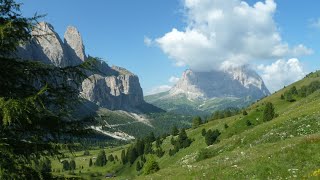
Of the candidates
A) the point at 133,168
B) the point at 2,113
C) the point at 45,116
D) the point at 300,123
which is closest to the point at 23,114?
the point at 2,113

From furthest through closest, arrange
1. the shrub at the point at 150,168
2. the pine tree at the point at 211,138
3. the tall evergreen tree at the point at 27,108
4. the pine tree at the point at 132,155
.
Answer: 1. the pine tree at the point at 132,155
2. the pine tree at the point at 211,138
3. the shrub at the point at 150,168
4. the tall evergreen tree at the point at 27,108

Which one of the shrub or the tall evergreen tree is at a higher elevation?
the tall evergreen tree

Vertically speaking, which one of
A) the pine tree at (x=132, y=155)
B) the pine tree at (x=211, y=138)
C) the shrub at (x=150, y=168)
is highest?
the pine tree at (x=211, y=138)

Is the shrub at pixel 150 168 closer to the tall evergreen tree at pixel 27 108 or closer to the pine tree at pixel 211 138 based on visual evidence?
the pine tree at pixel 211 138

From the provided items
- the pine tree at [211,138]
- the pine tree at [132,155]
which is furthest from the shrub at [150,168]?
the pine tree at [132,155]

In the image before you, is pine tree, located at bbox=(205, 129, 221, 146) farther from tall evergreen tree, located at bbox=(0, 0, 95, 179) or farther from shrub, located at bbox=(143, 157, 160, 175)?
tall evergreen tree, located at bbox=(0, 0, 95, 179)

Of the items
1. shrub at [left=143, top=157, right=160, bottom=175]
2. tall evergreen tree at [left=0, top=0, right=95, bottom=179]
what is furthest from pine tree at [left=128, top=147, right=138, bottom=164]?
tall evergreen tree at [left=0, top=0, right=95, bottom=179]

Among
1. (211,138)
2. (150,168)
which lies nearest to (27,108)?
(150,168)

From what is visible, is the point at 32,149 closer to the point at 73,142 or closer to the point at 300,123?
the point at 73,142

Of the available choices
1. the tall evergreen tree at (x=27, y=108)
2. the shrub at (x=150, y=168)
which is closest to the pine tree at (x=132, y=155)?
the shrub at (x=150, y=168)

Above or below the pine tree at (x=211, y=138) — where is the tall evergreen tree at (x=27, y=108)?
above

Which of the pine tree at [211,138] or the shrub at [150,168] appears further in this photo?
the pine tree at [211,138]

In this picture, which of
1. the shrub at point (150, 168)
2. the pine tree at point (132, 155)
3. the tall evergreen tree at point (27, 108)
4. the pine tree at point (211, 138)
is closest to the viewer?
the tall evergreen tree at point (27, 108)

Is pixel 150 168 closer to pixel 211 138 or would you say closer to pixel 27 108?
pixel 211 138
